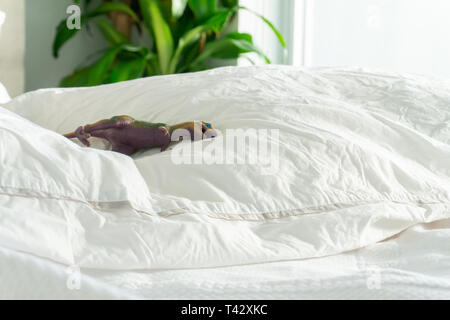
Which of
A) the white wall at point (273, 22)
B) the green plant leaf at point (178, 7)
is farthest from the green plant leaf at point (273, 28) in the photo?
the green plant leaf at point (178, 7)

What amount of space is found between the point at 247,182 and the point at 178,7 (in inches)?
76.7

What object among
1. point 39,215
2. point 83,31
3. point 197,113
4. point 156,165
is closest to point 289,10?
point 83,31

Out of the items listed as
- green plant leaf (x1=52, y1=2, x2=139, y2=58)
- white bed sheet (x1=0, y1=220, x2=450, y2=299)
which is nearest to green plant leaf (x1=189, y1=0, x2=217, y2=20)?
green plant leaf (x1=52, y1=2, x2=139, y2=58)

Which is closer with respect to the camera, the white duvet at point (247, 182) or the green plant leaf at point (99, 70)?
the white duvet at point (247, 182)

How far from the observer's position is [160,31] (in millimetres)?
2523

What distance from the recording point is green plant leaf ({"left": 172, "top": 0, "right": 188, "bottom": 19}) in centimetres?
248

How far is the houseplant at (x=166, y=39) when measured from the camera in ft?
7.97

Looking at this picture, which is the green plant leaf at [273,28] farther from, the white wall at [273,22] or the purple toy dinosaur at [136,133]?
the purple toy dinosaur at [136,133]

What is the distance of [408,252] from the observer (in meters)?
0.66

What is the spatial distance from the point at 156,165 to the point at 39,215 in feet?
0.68

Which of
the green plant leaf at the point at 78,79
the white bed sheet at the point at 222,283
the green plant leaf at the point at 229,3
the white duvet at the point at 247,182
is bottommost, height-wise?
the white bed sheet at the point at 222,283

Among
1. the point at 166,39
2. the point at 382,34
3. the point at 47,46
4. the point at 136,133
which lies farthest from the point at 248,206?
the point at 47,46

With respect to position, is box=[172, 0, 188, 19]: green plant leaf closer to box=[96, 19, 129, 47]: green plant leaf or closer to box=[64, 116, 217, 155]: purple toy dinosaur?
box=[96, 19, 129, 47]: green plant leaf

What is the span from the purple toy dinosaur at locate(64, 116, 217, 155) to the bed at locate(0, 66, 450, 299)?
0.03m
